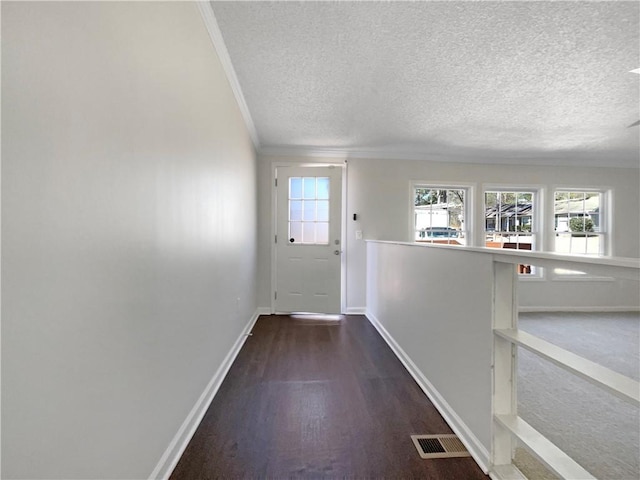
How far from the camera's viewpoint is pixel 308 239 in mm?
3762

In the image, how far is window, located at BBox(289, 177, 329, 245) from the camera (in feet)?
12.2

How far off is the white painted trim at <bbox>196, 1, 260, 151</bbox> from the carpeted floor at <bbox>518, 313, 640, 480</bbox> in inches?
115

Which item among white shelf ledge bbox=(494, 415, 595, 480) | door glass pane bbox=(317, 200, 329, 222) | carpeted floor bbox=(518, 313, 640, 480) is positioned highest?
door glass pane bbox=(317, 200, 329, 222)

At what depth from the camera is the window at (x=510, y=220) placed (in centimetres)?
417

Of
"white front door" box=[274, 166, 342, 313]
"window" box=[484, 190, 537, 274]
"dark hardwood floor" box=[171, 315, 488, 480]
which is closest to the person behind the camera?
"dark hardwood floor" box=[171, 315, 488, 480]

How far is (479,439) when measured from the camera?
125 centimetres

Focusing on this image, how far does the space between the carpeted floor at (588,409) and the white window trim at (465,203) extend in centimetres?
169

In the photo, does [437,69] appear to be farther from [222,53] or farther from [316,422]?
[316,422]

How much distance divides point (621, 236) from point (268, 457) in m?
5.98

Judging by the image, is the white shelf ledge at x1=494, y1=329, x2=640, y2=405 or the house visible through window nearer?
the white shelf ledge at x1=494, y1=329, x2=640, y2=405

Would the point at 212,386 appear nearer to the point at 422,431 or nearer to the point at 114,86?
the point at 422,431

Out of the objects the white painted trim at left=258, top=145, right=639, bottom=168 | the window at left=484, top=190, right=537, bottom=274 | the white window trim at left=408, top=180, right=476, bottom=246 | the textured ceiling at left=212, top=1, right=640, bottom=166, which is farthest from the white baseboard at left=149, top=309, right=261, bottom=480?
the window at left=484, top=190, right=537, bottom=274

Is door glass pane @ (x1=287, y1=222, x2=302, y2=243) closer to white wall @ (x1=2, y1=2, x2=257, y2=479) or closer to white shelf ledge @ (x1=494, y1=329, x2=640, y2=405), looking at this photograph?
white wall @ (x1=2, y1=2, x2=257, y2=479)

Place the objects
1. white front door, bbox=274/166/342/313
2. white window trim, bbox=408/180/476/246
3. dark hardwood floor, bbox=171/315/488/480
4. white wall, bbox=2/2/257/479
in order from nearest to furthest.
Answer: white wall, bbox=2/2/257/479 < dark hardwood floor, bbox=171/315/488/480 < white front door, bbox=274/166/342/313 < white window trim, bbox=408/180/476/246
